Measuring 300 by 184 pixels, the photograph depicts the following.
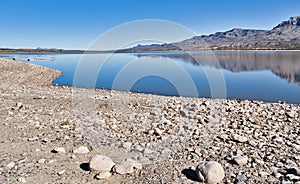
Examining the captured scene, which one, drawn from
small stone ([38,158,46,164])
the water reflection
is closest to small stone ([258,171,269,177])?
small stone ([38,158,46,164])

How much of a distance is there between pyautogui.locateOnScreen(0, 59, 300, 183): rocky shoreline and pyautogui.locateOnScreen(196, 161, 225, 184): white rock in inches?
6.6

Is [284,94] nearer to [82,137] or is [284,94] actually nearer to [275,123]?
[275,123]

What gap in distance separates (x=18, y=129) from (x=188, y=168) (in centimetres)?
519

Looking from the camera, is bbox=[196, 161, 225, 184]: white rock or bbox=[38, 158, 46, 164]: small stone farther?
bbox=[38, 158, 46, 164]: small stone

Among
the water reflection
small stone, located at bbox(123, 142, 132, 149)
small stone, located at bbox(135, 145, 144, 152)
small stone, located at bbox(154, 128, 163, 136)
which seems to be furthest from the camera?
the water reflection

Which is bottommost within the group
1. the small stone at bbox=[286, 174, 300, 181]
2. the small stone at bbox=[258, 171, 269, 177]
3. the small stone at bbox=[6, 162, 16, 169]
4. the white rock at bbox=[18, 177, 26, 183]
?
the small stone at bbox=[258, 171, 269, 177]

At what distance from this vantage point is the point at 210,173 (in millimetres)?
4934

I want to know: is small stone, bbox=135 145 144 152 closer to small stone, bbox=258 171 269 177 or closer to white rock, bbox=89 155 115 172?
white rock, bbox=89 155 115 172

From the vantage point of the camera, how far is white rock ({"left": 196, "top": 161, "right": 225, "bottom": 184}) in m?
4.92

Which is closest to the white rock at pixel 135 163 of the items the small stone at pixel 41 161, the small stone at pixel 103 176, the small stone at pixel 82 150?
the small stone at pixel 103 176

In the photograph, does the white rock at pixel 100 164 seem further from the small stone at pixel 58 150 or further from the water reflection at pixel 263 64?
the water reflection at pixel 263 64

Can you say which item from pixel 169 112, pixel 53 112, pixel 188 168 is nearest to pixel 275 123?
pixel 169 112

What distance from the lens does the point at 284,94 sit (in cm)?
2069

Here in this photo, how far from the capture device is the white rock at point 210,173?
16.1 ft
